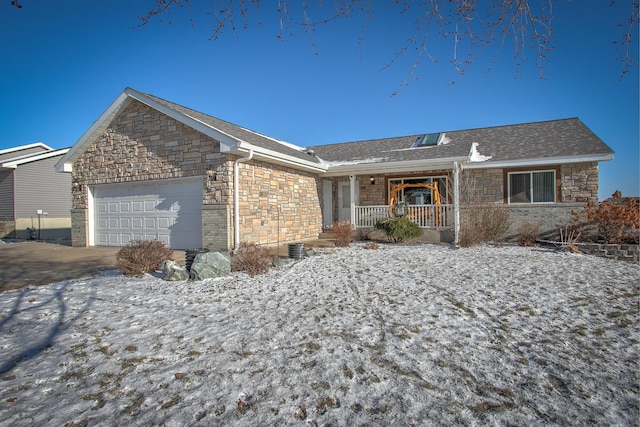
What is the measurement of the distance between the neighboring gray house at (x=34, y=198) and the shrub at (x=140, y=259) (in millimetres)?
14004

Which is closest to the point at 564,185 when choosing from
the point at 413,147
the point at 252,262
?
the point at 413,147

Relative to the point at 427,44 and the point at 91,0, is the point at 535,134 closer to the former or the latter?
the point at 427,44

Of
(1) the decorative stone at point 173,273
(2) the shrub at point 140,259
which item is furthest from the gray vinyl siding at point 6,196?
(1) the decorative stone at point 173,273

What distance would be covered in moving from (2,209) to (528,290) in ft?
76.6

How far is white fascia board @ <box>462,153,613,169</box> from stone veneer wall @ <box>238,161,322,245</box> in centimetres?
600

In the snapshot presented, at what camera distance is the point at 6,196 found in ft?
57.5

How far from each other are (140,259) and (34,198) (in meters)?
16.7

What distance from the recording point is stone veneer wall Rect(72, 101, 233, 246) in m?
9.62

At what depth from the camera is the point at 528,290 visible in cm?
525

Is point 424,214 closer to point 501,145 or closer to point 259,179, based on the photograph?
point 501,145

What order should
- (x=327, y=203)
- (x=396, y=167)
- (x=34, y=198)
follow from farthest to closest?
(x=34, y=198) → (x=327, y=203) → (x=396, y=167)

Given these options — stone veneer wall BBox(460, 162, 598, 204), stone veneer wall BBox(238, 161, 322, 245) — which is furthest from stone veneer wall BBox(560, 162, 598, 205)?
stone veneer wall BBox(238, 161, 322, 245)

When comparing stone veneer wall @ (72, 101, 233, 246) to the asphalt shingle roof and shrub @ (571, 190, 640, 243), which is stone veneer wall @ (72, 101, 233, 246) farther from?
shrub @ (571, 190, 640, 243)

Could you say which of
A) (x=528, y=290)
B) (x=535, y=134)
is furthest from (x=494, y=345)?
(x=535, y=134)
